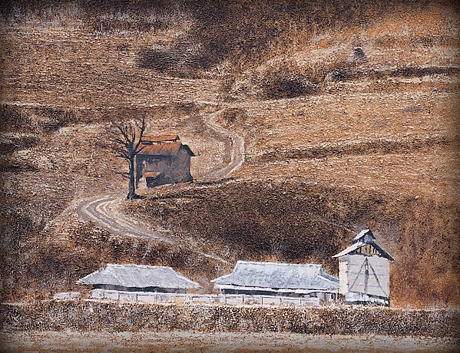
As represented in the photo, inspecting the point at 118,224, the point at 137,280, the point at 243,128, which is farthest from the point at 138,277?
the point at 243,128

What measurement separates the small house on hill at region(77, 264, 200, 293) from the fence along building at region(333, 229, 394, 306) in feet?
9.81

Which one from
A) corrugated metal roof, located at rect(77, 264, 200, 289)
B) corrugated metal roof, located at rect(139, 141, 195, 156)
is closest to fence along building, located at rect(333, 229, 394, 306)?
corrugated metal roof, located at rect(77, 264, 200, 289)

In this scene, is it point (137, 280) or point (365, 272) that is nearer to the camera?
point (137, 280)

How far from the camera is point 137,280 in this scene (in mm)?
21828

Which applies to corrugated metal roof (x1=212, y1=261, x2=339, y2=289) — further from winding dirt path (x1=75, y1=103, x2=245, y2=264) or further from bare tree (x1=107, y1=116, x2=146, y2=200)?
bare tree (x1=107, y1=116, x2=146, y2=200)

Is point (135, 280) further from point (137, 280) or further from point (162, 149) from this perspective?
point (162, 149)

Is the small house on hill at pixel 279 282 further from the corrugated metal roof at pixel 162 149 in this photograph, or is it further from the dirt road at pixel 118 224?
the corrugated metal roof at pixel 162 149

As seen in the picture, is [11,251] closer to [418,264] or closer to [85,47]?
[85,47]

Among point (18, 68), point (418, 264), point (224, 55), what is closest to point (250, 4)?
point (224, 55)

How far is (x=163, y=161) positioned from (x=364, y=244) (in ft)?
14.7

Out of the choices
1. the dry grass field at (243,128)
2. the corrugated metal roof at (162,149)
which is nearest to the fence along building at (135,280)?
the dry grass field at (243,128)

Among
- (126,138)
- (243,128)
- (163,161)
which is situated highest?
(243,128)

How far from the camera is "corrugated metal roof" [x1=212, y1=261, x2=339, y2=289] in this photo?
21.9m

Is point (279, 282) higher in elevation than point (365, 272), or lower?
lower
